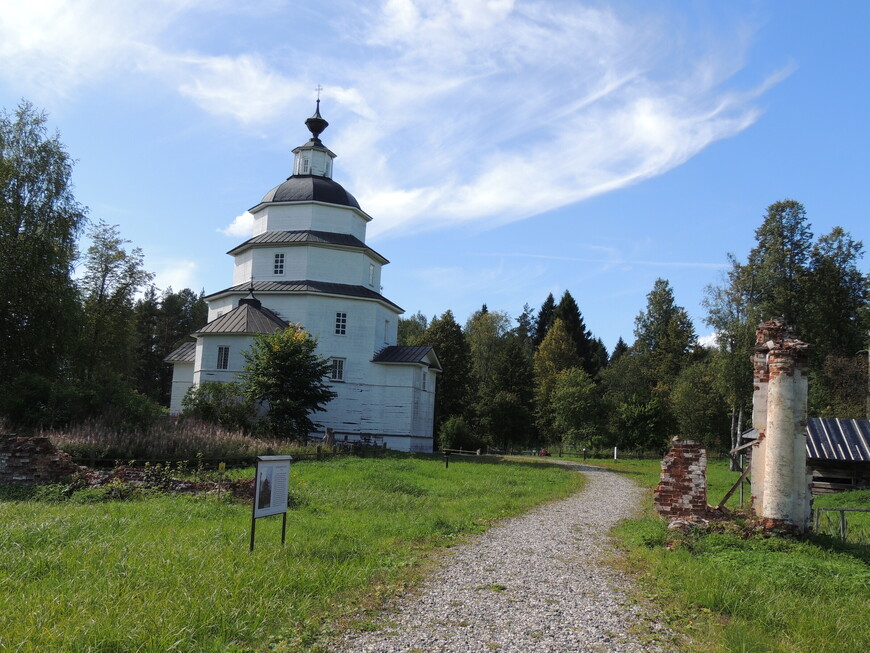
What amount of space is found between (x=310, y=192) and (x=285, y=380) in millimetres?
13231

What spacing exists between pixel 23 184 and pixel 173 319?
132ft

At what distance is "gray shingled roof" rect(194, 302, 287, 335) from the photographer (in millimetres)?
33862

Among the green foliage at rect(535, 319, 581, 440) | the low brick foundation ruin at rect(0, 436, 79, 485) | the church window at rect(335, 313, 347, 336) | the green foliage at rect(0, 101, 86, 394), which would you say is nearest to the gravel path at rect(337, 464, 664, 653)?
the low brick foundation ruin at rect(0, 436, 79, 485)

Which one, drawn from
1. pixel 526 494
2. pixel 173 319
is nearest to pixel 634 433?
pixel 526 494

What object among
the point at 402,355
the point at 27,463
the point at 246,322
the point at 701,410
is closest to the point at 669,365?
the point at 701,410

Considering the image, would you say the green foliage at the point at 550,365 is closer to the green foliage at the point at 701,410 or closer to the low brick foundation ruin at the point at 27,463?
the green foliage at the point at 701,410

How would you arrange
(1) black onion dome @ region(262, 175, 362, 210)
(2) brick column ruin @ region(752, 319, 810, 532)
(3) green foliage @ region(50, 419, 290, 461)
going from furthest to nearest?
(1) black onion dome @ region(262, 175, 362, 210), (3) green foliage @ region(50, 419, 290, 461), (2) brick column ruin @ region(752, 319, 810, 532)

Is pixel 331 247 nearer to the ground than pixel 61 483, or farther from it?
farther from it

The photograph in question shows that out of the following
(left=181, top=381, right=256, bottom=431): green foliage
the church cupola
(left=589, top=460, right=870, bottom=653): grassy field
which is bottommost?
(left=589, top=460, right=870, bottom=653): grassy field

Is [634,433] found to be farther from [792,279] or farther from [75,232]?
[75,232]

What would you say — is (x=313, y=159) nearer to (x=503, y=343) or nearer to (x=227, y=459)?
(x=227, y=459)

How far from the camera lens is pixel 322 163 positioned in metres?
41.8

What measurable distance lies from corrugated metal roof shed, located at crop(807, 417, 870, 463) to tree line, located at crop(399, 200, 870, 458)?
802 cm

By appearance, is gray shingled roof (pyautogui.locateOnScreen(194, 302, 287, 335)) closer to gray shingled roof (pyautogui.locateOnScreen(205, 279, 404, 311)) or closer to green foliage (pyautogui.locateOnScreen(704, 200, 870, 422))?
gray shingled roof (pyautogui.locateOnScreen(205, 279, 404, 311))
